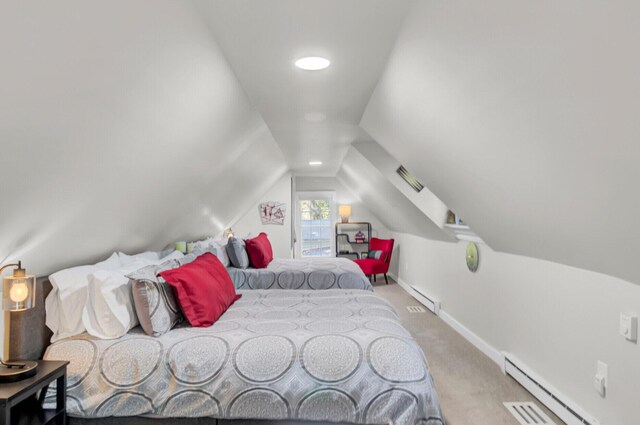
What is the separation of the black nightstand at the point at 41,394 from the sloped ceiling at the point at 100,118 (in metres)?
0.56

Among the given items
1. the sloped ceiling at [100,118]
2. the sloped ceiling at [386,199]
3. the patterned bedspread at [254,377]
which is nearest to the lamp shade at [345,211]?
the sloped ceiling at [386,199]

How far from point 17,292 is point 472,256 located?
351cm

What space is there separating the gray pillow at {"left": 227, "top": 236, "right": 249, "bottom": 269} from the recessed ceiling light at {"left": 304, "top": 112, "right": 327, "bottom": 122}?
1749mm

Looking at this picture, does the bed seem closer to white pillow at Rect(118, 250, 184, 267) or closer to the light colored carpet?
white pillow at Rect(118, 250, 184, 267)

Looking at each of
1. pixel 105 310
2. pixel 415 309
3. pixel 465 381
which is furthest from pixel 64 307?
pixel 415 309

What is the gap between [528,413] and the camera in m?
2.48

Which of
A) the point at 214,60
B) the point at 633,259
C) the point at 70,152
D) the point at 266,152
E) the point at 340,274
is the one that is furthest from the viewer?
the point at 266,152

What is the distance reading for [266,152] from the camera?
467 cm

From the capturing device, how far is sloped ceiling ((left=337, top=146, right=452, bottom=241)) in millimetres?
5051

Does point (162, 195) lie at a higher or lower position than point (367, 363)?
higher

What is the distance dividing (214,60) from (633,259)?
7.34ft

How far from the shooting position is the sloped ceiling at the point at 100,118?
3.77ft

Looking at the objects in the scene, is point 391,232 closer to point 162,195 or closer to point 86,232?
point 162,195

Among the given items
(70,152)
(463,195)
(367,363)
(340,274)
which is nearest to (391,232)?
(340,274)
